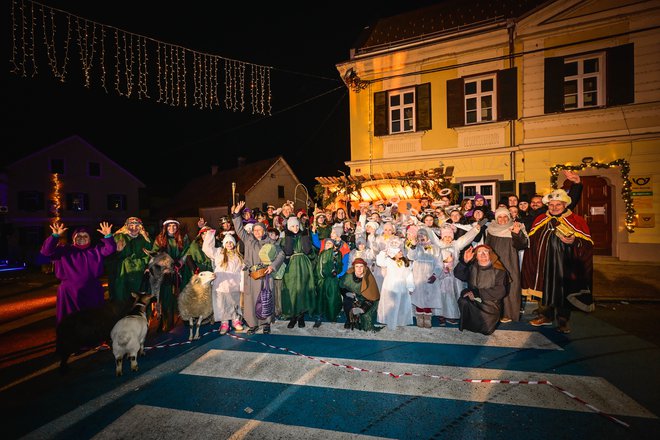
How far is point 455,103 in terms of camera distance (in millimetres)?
12133

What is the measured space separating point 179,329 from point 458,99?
11654 mm

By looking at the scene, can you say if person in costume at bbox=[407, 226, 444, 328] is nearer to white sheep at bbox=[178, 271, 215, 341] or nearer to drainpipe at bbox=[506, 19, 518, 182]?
white sheep at bbox=[178, 271, 215, 341]

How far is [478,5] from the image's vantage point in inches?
511

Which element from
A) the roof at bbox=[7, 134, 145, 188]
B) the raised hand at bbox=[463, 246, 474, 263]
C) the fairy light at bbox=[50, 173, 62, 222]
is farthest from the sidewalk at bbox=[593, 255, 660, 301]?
the roof at bbox=[7, 134, 145, 188]

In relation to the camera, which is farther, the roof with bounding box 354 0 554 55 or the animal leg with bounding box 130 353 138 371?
the roof with bounding box 354 0 554 55

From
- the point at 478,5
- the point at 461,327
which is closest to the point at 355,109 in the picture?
the point at 478,5

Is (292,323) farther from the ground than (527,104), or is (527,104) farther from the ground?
(527,104)

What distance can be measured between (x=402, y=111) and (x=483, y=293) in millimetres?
9795

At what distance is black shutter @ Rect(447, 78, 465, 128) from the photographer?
39.5ft

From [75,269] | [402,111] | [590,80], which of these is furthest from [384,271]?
[590,80]

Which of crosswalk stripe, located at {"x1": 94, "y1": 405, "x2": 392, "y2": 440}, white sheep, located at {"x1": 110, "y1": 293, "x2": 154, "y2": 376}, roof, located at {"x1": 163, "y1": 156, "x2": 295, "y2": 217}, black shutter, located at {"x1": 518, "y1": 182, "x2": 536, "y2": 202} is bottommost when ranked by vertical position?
crosswalk stripe, located at {"x1": 94, "y1": 405, "x2": 392, "y2": 440}

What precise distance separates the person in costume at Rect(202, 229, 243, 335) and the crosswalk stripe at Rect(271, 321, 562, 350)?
797 millimetres

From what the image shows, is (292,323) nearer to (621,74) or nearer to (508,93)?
(508,93)

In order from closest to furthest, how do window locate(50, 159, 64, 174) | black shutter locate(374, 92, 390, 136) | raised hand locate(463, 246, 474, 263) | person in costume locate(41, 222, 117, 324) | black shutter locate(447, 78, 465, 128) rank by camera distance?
person in costume locate(41, 222, 117, 324)
raised hand locate(463, 246, 474, 263)
black shutter locate(447, 78, 465, 128)
black shutter locate(374, 92, 390, 136)
window locate(50, 159, 64, 174)
